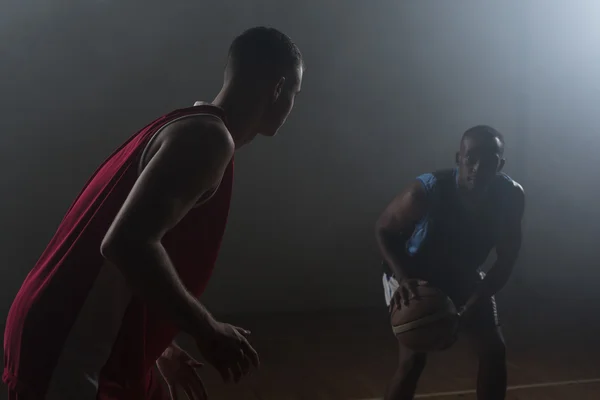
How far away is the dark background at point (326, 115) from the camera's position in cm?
362

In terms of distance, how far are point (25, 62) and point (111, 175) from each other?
10.3 ft

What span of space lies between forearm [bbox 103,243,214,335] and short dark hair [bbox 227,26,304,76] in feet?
1.41

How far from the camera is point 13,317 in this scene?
919mm

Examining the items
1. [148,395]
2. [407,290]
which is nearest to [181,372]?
[148,395]

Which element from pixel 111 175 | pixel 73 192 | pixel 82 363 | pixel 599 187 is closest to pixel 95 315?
pixel 82 363

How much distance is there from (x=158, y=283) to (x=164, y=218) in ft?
0.28

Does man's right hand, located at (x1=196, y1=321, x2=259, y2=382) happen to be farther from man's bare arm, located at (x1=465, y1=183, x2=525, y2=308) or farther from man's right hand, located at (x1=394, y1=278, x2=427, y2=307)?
man's bare arm, located at (x1=465, y1=183, x2=525, y2=308)

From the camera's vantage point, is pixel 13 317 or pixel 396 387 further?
pixel 396 387

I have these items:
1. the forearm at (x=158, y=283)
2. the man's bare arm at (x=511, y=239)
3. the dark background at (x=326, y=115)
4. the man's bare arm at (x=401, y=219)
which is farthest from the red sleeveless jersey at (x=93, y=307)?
the dark background at (x=326, y=115)

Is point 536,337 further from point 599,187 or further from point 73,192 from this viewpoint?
point 73,192

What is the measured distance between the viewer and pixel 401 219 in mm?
2115

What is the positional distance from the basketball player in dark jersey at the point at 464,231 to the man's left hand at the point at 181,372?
3.20 ft

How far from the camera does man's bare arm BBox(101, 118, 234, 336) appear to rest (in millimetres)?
744

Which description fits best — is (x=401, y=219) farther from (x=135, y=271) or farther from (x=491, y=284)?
(x=135, y=271)
